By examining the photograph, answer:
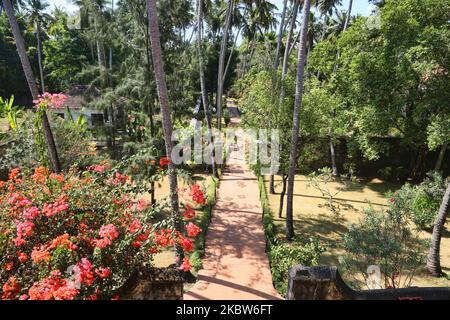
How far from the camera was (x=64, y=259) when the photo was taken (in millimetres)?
4824

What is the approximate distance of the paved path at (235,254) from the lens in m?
8.53

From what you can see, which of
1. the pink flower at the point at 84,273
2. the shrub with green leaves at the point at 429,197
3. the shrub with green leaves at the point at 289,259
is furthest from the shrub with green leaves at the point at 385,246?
the pink flower at the point at 84,273

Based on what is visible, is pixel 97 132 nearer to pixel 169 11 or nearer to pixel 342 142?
pixel 169 11

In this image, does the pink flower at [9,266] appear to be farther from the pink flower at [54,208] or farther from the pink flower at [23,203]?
the pink flower at [23,203]

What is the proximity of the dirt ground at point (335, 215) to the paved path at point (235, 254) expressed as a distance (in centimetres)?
149

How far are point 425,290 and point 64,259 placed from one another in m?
6.26

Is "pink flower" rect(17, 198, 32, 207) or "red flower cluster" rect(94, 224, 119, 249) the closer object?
"red flower cluster" rect(94, 224, 119, 249)

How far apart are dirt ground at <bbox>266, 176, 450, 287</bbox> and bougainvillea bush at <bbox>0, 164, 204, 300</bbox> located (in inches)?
298

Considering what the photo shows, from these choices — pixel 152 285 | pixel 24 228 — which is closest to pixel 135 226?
pixel 152 285

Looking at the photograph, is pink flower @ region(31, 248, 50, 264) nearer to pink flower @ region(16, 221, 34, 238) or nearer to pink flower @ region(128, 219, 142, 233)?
pink flower @ region(16, 221, 34, 238)

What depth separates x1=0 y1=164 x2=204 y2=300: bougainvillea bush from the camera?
4.44 m

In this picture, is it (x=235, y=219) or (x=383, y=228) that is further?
(x=235, y=219)

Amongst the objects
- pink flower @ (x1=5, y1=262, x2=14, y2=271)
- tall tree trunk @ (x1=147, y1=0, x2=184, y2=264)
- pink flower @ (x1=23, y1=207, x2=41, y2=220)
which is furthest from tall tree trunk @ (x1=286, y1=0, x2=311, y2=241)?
pink flower @ (x1=5, y1=262, x2=14, y2=271)
